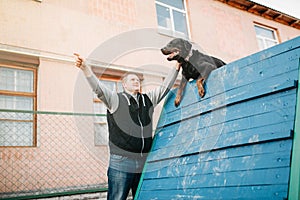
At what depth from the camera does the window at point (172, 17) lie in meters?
7.93

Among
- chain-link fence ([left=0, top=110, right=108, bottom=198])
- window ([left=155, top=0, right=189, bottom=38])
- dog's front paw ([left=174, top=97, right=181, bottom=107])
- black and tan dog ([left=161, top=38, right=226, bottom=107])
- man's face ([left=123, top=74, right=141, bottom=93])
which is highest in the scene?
window ([left=155, top=0, right=189, bottom=38])

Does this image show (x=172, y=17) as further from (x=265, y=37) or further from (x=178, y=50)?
(x=178, y=50)

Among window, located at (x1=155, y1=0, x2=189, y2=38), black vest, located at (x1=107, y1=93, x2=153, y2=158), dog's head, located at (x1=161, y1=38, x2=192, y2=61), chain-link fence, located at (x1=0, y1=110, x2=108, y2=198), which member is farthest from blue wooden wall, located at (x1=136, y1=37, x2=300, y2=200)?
window, located at (x1=155, y1=0, x2=189, y2=38)

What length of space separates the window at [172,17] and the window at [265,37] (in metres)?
3.86

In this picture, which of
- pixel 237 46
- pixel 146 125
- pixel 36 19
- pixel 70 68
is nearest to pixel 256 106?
→ pixel 146 125

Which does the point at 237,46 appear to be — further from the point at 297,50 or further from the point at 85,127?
the point at 297,50

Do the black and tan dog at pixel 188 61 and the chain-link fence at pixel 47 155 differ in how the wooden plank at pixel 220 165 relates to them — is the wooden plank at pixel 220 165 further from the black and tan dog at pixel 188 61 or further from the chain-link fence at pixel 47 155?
the chain-link fence at pixel 47 155

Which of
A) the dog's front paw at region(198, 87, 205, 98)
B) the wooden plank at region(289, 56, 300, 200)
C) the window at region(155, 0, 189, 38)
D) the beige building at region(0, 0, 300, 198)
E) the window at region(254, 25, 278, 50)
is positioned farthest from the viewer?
the window at region(254, 25, 278, 50)

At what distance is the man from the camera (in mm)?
2201

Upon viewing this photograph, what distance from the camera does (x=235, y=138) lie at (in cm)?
179

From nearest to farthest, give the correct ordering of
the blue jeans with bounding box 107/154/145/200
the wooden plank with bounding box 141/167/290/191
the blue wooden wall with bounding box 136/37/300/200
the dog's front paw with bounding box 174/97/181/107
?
the wooden plank with bounding box 141/167/290/191 < the blue wooden wall with bounding box 136/37/300/200 < the blue jeans with bounding box 107/154/145/200 < the dog's front paw with bounding box 174/97/181/107

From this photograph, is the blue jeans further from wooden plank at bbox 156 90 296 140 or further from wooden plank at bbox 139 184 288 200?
wooden plank at bbox 156 90 296 140

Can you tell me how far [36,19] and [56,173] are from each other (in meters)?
3.49

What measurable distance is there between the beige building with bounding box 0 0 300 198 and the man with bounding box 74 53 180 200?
6.65 ft
